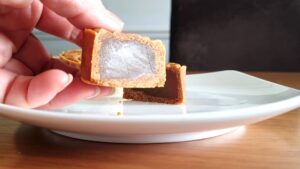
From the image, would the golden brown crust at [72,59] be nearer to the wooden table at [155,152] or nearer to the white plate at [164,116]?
the white plate at [164,116]

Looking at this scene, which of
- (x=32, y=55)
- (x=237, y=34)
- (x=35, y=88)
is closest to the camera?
(x=35, y=88)

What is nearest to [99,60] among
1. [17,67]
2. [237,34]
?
[17,67]

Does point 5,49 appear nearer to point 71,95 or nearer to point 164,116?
point 71,95

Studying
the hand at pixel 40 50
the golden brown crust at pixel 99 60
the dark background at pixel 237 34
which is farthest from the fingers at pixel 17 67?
the dark background at pixel 237 34

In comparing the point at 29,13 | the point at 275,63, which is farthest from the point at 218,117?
the point at 275,63

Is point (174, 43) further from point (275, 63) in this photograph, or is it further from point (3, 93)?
point (3, 93)
